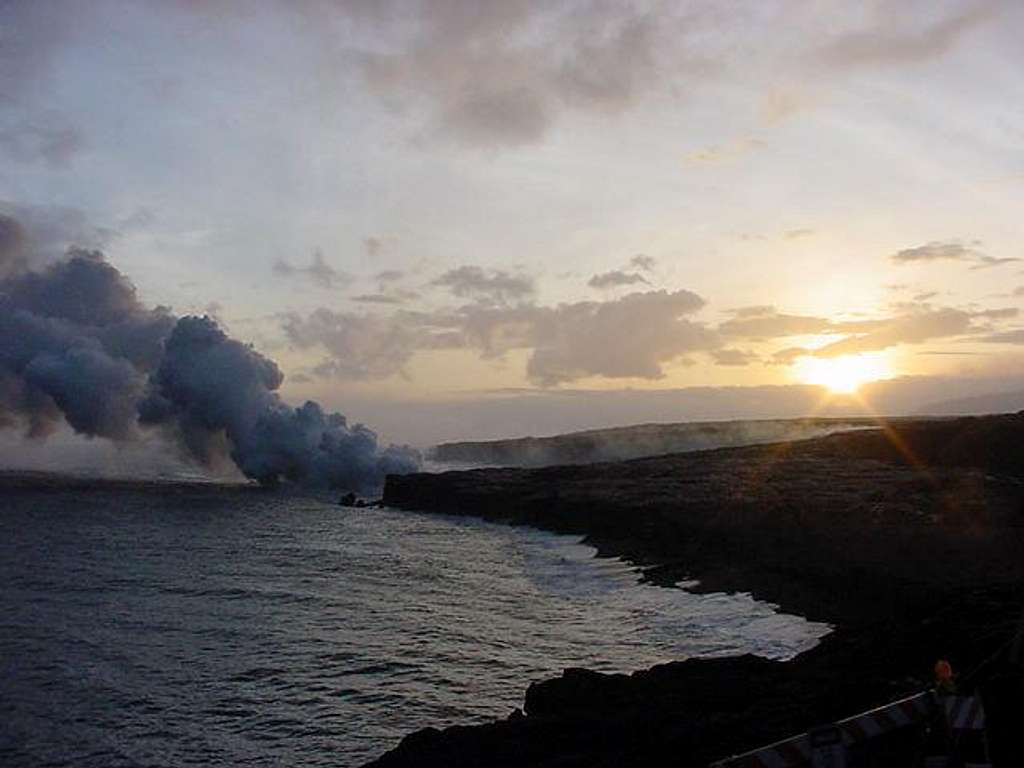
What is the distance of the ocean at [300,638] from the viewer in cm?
2225

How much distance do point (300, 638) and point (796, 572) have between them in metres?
20.1

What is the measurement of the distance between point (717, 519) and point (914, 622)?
30.9 metres

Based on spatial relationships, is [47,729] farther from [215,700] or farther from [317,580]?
[317,580]

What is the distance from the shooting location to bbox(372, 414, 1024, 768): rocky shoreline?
15547 millimetres

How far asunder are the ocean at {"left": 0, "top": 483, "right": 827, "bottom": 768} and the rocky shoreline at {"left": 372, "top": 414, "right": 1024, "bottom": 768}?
3702 millimetres

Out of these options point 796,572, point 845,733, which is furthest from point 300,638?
point 845,733

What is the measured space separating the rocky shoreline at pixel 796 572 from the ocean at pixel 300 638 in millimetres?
3702

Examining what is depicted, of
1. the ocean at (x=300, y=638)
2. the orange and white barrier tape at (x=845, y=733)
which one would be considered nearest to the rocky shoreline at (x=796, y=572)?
the orange and white barrier tape at (x=845, y=733)

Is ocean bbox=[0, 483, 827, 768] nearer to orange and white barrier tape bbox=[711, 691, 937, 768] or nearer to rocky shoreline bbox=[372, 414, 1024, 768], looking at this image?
rocky shoreline bbox=[372, 414, 1024, 768]

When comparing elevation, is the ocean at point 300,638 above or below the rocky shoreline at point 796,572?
below

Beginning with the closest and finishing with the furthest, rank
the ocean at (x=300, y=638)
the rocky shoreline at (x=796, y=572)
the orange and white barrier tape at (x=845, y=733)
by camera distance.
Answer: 1. the orange and white barrier tape at (x=845, y=733)
2. the rocky shoreline at (x=796, y=572)
3. the ocean at (x=300, y=638)

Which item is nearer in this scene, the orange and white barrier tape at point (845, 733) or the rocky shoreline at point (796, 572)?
the orange and white barrier tape at point (845, 733)

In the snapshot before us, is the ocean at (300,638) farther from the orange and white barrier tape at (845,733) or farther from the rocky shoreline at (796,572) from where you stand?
the orange and white barrier tape at (845,733)

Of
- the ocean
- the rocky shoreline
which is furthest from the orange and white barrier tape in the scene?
the ocean
